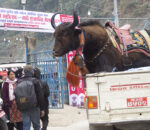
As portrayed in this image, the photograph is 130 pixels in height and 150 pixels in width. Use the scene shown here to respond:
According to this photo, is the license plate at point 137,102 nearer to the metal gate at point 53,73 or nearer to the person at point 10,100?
the person at point 10,100

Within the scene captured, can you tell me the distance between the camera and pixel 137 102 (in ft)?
14.6

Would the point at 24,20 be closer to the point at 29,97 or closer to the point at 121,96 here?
the point at 29,97

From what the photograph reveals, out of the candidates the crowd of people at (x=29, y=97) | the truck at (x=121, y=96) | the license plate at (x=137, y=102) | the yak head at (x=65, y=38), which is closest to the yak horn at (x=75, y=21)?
the yak head at (x=65, y=38)

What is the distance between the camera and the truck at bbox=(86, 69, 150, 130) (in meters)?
4.45

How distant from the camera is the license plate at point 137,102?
14.6 ft

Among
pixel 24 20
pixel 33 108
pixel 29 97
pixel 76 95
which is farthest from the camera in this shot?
pixel 24 20

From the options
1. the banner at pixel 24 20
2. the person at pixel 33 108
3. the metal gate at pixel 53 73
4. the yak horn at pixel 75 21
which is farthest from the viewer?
the banner at pixel 24 20

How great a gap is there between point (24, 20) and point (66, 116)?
20.4ft

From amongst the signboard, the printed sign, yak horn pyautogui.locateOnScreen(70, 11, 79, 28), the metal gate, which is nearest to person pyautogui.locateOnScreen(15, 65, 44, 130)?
yak horn pyautogui.locateOnScreen(70, 11, 79, 28)

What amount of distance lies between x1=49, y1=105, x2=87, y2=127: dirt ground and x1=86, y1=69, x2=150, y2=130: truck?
12.1ft

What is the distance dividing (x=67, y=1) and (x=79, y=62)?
42.4 m

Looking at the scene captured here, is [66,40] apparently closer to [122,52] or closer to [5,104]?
[122,52]

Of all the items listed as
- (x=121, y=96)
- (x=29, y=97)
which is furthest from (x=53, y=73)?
(x=121, y=96)

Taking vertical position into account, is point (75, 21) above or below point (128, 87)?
above
